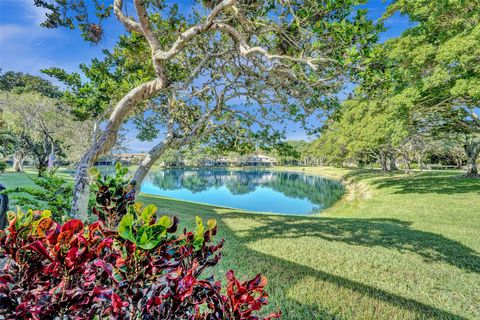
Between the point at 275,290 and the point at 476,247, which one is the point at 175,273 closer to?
the point at 275,290

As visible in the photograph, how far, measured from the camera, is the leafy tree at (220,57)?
154 inches

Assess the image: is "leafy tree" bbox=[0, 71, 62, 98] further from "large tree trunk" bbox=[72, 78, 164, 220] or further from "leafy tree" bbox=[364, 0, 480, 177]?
"leafy tree" bbox=[364, 0, 480, 177]

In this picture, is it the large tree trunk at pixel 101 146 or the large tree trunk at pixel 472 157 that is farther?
the large tree trunk at pixel 472 157

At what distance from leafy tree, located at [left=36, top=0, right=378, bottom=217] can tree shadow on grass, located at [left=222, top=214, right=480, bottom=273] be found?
309 centimetres

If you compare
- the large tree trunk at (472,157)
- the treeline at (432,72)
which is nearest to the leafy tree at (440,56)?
the treeline at (432,72)

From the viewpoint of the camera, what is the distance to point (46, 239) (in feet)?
3.49

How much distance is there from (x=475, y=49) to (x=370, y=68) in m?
9.31

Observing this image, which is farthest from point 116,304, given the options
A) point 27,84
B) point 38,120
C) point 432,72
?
point 27,84

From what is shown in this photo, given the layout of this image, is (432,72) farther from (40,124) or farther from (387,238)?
(40,124)

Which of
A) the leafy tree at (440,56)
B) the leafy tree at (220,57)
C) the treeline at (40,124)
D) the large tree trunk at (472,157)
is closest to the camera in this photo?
the leafy tree at (220,57)

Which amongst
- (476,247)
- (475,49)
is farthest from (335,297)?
(475,49)

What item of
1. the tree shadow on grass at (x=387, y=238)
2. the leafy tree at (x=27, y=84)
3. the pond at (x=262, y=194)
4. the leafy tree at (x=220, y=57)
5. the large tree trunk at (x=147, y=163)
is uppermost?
the leafy tree at (x=27, y=84)

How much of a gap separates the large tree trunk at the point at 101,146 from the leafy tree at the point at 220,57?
17 mm

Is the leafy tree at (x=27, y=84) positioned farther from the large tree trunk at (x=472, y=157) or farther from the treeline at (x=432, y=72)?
the large tree trunk at (x=472, y=157)
